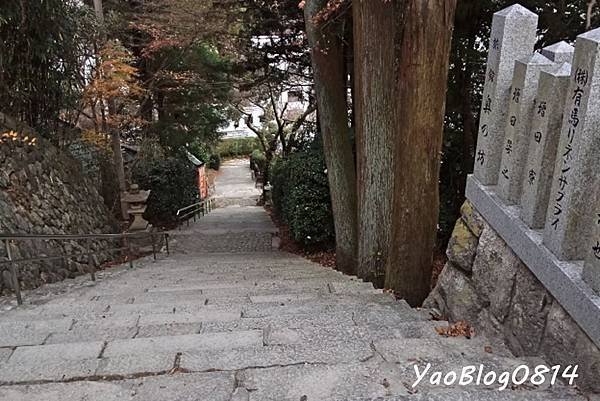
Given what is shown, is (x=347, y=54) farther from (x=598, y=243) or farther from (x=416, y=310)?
(x=598, y=243)

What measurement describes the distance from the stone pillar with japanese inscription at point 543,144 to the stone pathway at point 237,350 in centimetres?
76

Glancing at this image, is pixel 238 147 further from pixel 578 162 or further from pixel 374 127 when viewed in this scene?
pixel 578 162

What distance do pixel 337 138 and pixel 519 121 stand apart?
378cm

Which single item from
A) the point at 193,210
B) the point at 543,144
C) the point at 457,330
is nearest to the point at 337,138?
the point at 457,330

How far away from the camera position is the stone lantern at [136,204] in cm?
1038

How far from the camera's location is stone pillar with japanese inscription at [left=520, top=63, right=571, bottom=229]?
236 centimetres

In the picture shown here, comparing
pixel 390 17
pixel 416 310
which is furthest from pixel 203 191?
pixel 416 310

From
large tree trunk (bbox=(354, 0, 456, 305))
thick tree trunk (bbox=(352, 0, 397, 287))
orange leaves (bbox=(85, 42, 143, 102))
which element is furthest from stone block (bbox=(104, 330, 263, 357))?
orange leaves (bbox=(85, 42, 143, 102))

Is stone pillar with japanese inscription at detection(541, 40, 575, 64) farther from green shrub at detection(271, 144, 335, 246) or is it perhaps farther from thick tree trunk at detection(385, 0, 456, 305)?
green shrub at detection(271, 144, 335, 246)

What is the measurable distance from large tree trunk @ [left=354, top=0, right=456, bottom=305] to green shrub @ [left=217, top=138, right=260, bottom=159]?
28.8 meters

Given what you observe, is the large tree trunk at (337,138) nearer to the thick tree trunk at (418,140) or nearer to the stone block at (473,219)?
the thick tree trunk at (418,140)

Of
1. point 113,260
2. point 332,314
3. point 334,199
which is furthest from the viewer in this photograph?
point 113,260

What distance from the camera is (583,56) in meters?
2.09

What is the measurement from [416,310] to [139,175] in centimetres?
1113
